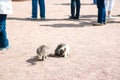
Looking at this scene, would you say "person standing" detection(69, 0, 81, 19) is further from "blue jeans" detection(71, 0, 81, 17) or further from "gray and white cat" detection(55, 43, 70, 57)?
"gray and white cat" detection(55, 43, 70, 57)

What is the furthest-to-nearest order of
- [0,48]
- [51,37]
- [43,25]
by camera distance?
1. [43,25]
2. [51,37]
3. [0,48]

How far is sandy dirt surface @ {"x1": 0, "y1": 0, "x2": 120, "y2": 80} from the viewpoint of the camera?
6.40 metres

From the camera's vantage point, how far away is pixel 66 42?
8.61m

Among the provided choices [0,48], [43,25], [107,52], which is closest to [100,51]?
[107,52]

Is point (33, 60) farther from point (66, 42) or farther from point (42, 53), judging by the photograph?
point (66, 42)

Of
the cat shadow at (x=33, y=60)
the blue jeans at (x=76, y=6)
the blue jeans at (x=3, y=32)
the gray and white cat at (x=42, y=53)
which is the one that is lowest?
the cat shadow at (x=33, y=60)

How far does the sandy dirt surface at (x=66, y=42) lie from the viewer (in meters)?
6.40

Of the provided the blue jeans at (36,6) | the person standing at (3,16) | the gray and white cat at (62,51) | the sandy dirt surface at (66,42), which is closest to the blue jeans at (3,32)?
the person standing at (3,16)

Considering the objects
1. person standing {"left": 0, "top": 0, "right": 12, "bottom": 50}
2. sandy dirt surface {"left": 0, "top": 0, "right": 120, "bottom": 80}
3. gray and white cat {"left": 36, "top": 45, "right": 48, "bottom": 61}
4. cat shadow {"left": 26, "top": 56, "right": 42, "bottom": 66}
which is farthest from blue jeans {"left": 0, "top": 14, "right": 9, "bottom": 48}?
gray and white cat {"left": 36, "top": 45, "right": 48, "bottom": 61}

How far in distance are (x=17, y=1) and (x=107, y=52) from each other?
403 inches

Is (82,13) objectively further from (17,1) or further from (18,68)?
(18,68)

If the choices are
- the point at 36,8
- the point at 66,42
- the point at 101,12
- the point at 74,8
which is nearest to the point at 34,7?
the point at 36,8

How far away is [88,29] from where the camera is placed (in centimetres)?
1013

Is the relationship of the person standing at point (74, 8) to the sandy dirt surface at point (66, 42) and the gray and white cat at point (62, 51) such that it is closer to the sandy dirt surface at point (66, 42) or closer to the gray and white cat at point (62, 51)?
the sandy dirt surface at point (66, 42)
